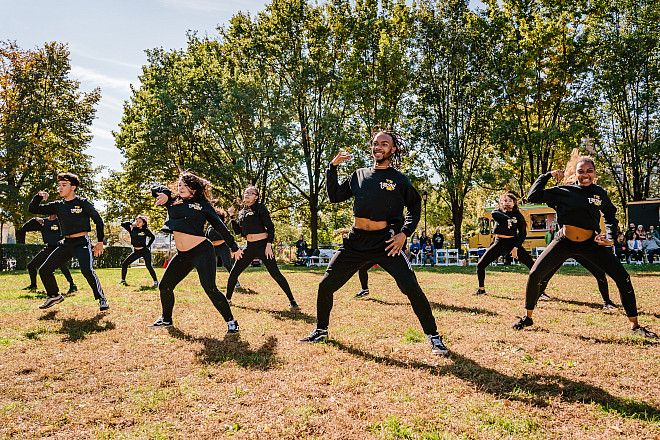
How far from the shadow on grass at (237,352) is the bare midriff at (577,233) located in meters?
4.25

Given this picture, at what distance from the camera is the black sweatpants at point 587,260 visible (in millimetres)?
5324

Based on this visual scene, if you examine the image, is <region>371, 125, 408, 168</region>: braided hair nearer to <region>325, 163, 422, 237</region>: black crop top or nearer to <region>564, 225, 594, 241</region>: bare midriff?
<region>325, 163, 422, 237</region>: black crop top

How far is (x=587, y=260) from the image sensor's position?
5.64 meters

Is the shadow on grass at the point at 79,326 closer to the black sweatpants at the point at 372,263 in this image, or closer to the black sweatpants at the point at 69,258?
the black sweatpants at the point at 69,258

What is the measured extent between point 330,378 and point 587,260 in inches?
164

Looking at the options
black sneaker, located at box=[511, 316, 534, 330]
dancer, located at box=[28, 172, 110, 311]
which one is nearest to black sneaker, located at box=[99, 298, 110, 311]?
dancer, located at box=[28, 172, 110, 311]

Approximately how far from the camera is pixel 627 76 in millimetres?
24656

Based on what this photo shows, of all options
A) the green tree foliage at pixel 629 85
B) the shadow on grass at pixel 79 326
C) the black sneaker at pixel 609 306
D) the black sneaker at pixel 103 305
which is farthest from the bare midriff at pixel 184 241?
the green tree foliage at pixel 629 85

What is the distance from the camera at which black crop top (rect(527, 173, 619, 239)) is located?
5406 mm

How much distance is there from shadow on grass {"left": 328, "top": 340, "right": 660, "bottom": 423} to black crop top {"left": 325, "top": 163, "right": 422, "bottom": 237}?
1531mm

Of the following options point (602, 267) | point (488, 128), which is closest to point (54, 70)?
point (488, 128)

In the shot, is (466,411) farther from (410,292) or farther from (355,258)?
(355,258)

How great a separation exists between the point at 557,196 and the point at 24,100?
103 ft

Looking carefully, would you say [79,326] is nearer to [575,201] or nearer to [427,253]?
[575,201]
